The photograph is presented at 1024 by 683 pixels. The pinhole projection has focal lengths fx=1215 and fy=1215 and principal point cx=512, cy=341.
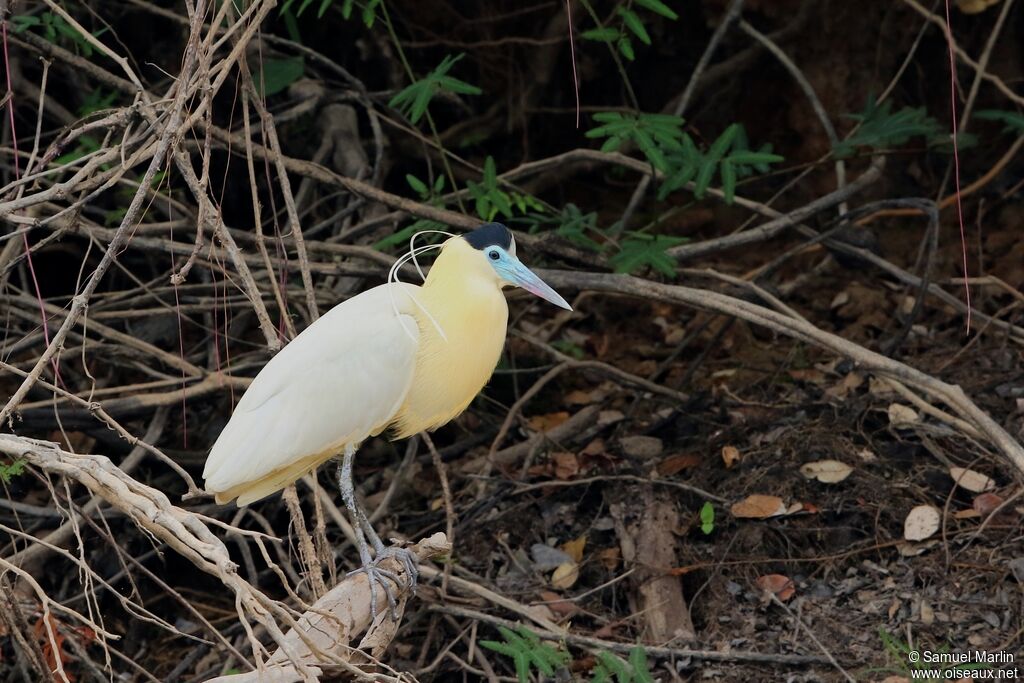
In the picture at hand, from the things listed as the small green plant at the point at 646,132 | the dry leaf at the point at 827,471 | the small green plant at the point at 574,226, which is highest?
the small green plant at the point at 646,132

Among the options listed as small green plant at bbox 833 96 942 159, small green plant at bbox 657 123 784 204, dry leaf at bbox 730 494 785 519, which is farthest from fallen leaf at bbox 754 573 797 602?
small green plant at bbox 833 96 942 159

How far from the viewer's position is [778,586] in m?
3.59

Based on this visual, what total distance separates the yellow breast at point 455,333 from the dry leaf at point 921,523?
4.93ft

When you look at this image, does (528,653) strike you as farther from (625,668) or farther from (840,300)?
(840,300)

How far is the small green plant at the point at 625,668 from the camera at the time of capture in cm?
301

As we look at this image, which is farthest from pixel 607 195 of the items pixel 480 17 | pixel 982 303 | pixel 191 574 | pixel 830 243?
pixel 191 574

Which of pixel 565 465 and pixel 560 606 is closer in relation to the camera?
pixel 560 606

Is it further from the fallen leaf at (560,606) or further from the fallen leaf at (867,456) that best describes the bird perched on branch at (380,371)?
the fallen leaf at (867,456)

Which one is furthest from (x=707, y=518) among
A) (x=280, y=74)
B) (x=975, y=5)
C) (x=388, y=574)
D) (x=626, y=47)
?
(x=975, y=5)

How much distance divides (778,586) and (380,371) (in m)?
1.48

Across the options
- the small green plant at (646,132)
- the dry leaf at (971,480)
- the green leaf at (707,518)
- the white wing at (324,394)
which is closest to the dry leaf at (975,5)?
the small green plant at (646,132)

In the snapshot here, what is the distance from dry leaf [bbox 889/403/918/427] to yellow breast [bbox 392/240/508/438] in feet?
5.53

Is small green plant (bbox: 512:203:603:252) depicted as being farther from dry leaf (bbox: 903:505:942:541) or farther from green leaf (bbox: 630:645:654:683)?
green leaf (bbox: 630:645:654:683)

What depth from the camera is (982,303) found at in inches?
183
